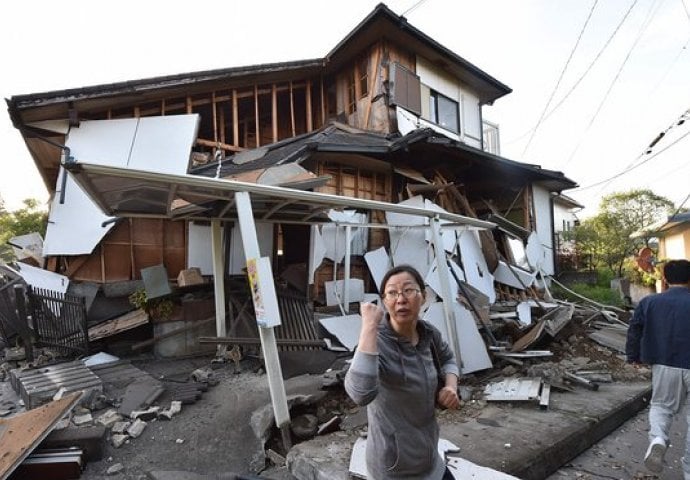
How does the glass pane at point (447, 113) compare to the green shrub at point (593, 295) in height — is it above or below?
above

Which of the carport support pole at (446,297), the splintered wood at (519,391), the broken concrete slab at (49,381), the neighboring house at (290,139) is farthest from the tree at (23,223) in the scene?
the splintered wood at (519,391)

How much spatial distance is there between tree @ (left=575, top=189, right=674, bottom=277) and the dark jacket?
1262 cm

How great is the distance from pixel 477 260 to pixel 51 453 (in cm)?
837

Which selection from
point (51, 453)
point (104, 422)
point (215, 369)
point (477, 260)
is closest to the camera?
point (51, 453)

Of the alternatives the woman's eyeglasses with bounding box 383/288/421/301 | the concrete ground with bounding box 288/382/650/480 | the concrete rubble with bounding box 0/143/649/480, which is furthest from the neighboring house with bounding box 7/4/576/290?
the woman's eyeglasses with bounding box 383/288/421/301

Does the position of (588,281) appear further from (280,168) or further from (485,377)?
(280,168)

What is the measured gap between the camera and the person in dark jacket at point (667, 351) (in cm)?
301

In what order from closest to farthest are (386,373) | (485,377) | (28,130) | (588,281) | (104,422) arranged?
(386,373), (104,422), (485,377), (28,130), (588,281)

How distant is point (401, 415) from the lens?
1.61 meters

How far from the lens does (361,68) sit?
1079 cm

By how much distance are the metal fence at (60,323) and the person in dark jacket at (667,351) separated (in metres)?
7.74

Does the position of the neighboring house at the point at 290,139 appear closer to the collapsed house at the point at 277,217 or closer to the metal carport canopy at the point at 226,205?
the collapsed house at the point at 277,217

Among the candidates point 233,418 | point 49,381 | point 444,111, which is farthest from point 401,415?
point 444,111

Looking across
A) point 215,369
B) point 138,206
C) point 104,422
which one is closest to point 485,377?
point 215,369
